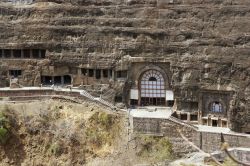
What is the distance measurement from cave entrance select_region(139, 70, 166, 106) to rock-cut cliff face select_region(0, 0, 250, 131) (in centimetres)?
170

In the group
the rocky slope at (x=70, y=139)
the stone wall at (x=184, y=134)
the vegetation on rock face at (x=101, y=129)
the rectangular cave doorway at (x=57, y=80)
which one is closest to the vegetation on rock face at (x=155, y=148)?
the rocky slope at (x=70, y=139)

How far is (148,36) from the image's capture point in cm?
4025

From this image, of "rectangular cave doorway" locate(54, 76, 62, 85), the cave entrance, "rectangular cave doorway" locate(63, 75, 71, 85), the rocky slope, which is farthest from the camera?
"rectangular cave doorway" locate(54, 76, 62, 85)

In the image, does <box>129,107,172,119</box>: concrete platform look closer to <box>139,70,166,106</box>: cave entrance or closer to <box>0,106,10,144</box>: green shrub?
<box>139,70,166,106</box>: cave entrance

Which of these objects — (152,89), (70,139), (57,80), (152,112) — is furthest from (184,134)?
(57,80)

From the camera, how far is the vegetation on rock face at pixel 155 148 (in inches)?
1368

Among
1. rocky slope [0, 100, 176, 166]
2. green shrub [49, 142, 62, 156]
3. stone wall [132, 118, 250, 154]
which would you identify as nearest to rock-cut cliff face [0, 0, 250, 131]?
stone wall [132, 118, 250, 154]

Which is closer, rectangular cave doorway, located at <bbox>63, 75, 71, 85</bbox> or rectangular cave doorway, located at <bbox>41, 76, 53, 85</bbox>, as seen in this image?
rectangular cave doorway, located at <bbox>63, 75, 71, 85</bbox>

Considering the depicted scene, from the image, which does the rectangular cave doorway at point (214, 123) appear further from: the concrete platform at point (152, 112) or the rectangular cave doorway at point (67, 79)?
the rectangular cave doorway at point (67, 79)

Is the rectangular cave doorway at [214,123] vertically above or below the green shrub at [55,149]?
above

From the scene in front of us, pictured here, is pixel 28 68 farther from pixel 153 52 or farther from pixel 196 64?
pixel 196 64

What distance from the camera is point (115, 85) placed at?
→ 40750 millimetres

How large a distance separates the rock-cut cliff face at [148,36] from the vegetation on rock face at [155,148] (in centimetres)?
567

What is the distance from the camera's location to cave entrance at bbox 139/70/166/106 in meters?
40.3
